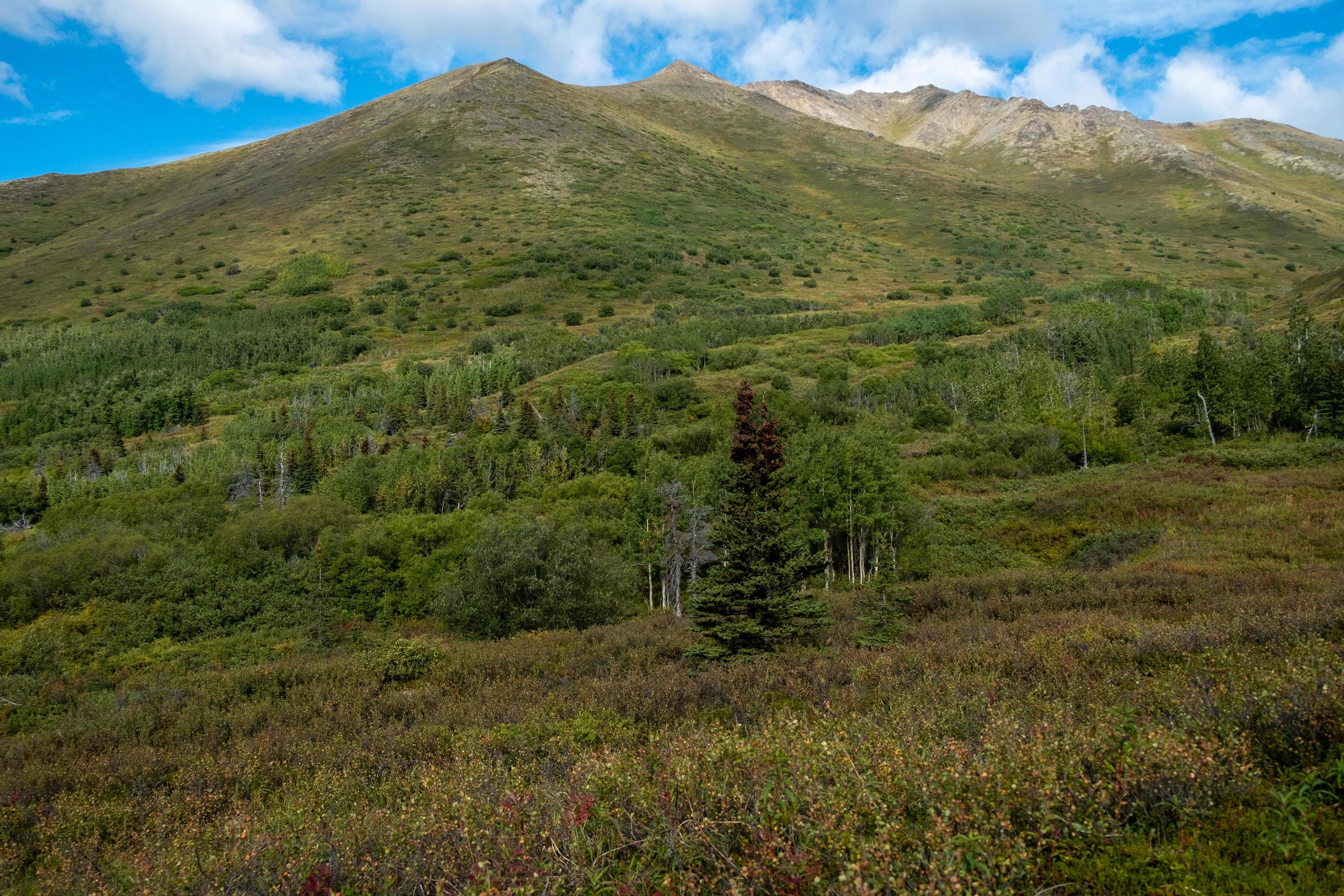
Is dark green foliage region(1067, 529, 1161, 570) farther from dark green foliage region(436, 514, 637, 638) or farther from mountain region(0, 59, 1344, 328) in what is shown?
mountain region(0, 59, 1344, 328)

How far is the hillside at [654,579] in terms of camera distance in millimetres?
5121

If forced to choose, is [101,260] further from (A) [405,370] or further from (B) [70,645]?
(B) [70,645]

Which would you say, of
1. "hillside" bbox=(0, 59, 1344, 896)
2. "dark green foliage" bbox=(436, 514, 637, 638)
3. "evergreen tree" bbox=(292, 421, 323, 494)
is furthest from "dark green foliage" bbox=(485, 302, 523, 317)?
"dark green foliage" bbox=(436, 514, 637, 638)

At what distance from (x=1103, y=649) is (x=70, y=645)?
1507 inches

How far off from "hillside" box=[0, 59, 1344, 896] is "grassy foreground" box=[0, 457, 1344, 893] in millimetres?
63

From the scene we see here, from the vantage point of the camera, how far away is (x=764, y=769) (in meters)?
5.91

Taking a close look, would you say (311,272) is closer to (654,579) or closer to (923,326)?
(923,326)

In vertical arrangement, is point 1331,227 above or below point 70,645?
above

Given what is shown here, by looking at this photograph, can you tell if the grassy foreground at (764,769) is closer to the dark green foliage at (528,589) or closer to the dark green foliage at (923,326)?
the dark green foliage at (528,589)

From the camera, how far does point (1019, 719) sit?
22.7 ft

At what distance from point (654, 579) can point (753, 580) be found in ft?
82.1

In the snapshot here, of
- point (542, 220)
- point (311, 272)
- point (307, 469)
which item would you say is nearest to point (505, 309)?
point (311, 272)

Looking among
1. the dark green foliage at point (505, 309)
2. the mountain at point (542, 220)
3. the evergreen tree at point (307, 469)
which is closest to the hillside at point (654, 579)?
the evergreen tree at point (307, 469)

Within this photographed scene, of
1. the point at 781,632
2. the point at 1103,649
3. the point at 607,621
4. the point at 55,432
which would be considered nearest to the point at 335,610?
the point at 607,621
